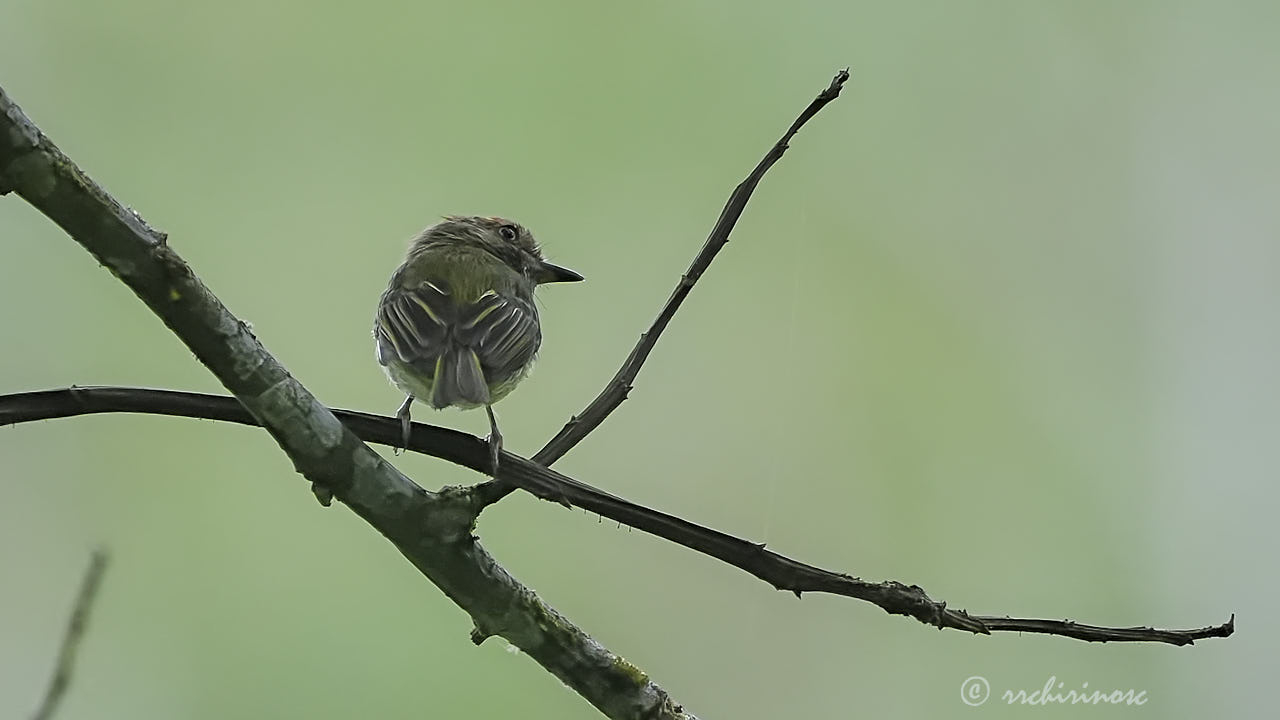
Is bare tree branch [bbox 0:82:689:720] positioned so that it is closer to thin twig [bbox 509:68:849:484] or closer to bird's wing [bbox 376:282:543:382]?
thin twig [bbox 509:68:849:484]

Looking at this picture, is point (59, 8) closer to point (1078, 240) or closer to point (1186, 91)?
point (1078, 240)

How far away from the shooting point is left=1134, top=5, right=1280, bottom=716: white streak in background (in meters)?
3.55

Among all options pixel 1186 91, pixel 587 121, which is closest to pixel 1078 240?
pixel 1186 91

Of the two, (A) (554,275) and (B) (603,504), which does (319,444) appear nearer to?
(B) (603,504)

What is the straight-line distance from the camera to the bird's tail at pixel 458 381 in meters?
2.01

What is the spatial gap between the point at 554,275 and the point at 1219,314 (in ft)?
7.67

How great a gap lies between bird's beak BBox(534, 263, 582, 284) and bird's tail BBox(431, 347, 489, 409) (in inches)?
35.3

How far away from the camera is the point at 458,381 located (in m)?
2.06

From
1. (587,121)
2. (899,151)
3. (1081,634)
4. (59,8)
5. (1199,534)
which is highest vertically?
(899,151)

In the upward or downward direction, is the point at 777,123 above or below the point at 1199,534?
above

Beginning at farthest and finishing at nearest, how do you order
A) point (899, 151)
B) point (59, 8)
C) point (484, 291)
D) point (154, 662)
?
point (899, 151), point (59, 8), point (154, 662), point (484, 291)

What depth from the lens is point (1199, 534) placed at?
3639 millimetres

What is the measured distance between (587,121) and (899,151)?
3.71ft

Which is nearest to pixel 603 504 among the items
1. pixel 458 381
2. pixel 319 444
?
pixel 319 444
